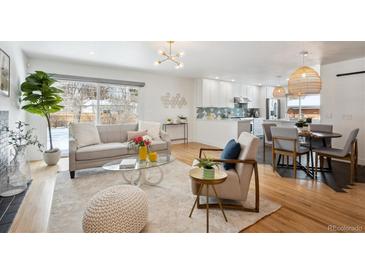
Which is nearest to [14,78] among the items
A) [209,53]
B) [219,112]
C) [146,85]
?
[146,85]

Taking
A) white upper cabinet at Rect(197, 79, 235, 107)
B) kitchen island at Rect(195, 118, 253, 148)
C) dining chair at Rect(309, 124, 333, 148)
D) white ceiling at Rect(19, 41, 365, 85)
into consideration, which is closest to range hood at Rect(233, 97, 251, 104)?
white upper cabinet at Rect(197, 79, 235, 107)

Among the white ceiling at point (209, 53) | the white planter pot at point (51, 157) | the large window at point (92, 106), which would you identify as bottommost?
the white planter pot at point (51, 157)

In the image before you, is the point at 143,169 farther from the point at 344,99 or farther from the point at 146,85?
the point at 344,99

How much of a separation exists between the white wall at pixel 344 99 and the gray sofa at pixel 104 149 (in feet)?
13.4

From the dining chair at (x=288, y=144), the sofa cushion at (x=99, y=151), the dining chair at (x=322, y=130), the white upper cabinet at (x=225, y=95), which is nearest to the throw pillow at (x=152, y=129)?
the sofa cushion at (x=99, y=151)

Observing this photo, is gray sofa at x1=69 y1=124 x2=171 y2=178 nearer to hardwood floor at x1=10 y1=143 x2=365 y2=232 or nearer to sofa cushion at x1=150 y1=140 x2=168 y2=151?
sofa cushion at x1=150 y1=140 x2=168 y2=151

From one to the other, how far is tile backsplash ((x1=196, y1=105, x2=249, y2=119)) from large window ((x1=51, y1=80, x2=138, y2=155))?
2.51 meters

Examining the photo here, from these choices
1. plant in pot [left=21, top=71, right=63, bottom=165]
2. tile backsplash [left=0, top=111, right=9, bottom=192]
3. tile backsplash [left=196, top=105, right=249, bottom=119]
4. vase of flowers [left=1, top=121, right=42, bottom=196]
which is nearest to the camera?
tile backsplash [left=0, top=111, right=9, bottom=192]

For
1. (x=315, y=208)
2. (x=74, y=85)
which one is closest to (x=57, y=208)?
(x=315, y=208)

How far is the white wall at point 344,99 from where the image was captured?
4.24m

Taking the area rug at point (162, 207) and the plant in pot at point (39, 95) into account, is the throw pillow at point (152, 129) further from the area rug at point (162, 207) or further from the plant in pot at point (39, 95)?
the plant in pot at point (39, 95)

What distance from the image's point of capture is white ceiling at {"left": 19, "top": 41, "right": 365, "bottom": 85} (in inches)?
140

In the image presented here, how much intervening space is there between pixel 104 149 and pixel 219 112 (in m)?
5.51

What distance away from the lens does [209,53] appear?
4.10 meters
